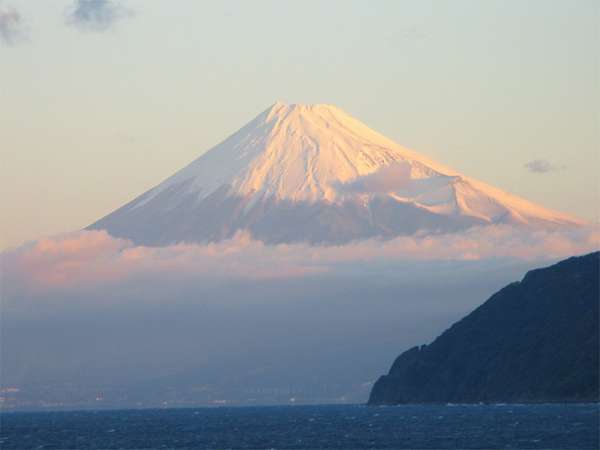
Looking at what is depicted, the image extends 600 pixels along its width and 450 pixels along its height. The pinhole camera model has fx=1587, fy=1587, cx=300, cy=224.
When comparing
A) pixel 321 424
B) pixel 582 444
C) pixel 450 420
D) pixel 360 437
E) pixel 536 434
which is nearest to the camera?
pixel 582 444

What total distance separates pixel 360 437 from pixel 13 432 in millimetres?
57548

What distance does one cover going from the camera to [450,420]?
17950 centimetres

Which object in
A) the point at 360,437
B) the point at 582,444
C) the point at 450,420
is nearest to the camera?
the point at 582,444

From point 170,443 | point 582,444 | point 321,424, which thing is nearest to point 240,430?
point 321,424

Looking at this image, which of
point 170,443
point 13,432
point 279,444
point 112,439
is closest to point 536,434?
point 279,444

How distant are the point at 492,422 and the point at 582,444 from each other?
3933 centimetres

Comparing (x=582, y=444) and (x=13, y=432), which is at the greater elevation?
(x=13, y=432)

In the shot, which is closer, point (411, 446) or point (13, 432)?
point (411, 446)

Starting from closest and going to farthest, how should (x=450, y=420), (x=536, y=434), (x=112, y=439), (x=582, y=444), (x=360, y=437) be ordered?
(x=582, y=444) → (x=536, y=434) → (x=360, y=437) → (x=112, y=439) → (x=450, y=420)

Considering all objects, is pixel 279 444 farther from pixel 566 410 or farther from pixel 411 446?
pixel 566 410

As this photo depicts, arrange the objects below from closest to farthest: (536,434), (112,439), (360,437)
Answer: (536,434)
(360,437)
(112,439)

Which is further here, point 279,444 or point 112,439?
point 112,439

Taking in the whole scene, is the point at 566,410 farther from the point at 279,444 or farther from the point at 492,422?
the point at 279,444

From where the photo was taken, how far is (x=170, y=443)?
15350 cm
